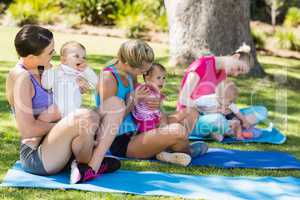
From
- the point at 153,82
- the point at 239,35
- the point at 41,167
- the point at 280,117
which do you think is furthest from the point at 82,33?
the point at 41,167

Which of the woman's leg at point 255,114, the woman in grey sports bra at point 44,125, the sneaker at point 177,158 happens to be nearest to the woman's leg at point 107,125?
the woman in grey sports bra at point 44,125

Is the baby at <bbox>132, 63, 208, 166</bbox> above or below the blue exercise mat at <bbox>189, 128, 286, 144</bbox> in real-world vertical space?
above

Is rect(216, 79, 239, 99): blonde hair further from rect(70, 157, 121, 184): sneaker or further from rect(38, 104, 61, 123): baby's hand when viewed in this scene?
rect(38, 104, 61, 123): baby's hand

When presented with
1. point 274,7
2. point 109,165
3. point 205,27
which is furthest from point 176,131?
point 274,7

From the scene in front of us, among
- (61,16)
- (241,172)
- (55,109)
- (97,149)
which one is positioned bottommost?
(241,172)

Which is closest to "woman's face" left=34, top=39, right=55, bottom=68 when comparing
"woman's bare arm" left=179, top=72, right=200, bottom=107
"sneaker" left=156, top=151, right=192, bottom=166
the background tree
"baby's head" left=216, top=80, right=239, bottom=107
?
"sneaker" left=156, top=151, right=192, bottom=166

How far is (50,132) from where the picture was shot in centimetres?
422

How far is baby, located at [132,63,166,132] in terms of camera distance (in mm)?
5109

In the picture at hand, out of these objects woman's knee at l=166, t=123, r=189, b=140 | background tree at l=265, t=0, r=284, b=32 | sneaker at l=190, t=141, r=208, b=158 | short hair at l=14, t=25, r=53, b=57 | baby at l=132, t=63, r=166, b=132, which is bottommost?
sneaker at l=190, t=141, r=208, b=158

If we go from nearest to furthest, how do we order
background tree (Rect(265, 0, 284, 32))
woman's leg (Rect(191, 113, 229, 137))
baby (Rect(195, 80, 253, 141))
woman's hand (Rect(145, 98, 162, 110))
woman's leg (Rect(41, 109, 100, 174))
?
1. woman's leg (Rect(41, 109, 100, 174))
2. woman's hand (Rect(145, 98, 162, 110))
3. woman's leg (Rect(191, 113, 229, 137))
4. baby (Rect(195, 80, 253, 141))
5. background tree (Rect(265, 0, 284, 32))

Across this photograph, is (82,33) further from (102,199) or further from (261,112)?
(102,199)

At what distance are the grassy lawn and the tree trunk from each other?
49 cm

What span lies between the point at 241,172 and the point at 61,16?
402 inches

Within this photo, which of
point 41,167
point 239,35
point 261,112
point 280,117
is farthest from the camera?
point 239,35
